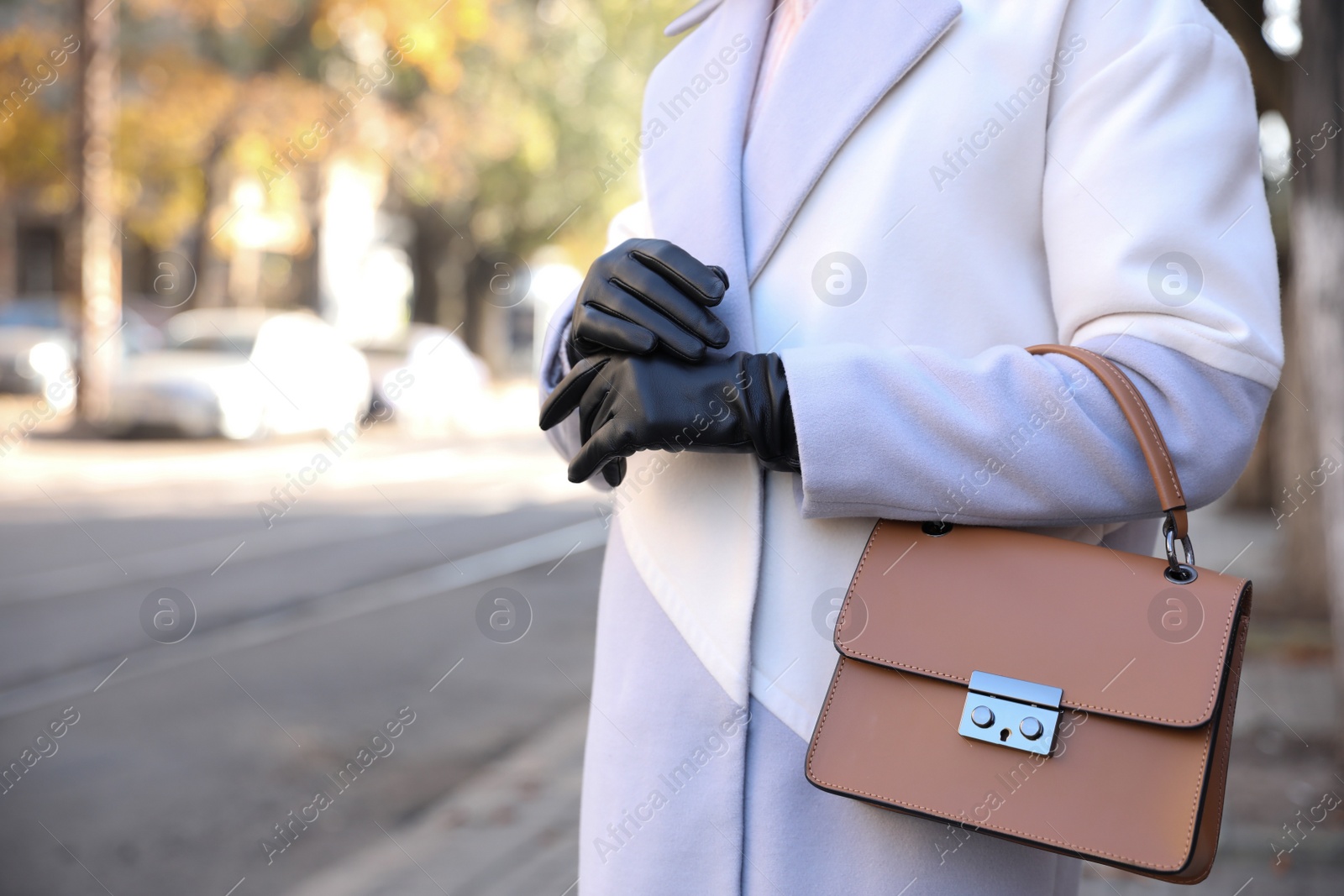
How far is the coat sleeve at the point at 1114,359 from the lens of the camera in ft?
3.76

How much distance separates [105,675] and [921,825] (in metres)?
5.20

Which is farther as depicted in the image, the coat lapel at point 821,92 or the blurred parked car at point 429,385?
the blurred parked car at point 429,385

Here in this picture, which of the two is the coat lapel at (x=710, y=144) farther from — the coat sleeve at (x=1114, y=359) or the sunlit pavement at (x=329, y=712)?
the sunlit pavement at (x=329, y=712)

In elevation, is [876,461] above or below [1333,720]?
above

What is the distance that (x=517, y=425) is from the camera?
71.5ft

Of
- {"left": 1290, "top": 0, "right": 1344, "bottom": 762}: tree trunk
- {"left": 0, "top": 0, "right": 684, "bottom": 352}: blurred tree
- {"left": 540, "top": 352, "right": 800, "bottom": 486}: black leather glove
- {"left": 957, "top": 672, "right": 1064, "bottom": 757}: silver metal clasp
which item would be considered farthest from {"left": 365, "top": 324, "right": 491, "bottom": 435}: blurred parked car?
{"left": 957, "top": 672, "right": 1064, "bottom": 757}: silver metal clasp

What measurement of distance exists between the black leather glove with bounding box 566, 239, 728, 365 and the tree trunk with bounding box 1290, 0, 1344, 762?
3.77m

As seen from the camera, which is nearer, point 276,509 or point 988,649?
point 988,649

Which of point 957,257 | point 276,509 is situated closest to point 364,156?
point 276,509

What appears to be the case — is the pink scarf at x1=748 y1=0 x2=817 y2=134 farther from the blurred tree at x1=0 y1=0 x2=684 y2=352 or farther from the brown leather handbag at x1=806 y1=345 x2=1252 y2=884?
the blurred tree at x1=0 y1=0 x2=684 y2=352

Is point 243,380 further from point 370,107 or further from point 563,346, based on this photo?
point 563,346

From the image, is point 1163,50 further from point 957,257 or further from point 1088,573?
point 1088,573

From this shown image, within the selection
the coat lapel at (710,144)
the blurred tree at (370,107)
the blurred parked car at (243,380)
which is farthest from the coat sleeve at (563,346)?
the blurred parked car at (243,380)

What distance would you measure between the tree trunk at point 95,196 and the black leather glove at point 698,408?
14627 mm
